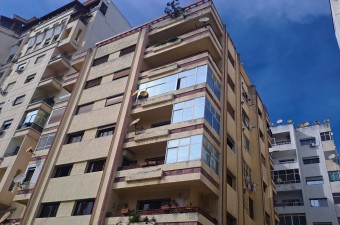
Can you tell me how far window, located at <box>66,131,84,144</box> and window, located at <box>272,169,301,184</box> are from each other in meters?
25.4

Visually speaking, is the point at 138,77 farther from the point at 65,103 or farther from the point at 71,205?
the point at 71,205

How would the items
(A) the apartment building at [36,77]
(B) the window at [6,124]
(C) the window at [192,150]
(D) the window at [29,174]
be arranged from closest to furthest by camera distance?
(C) the window at [192,150]
(D) the window at [29,174]
(A) the apartment building at [36,77]
(B) the window at [6,124]

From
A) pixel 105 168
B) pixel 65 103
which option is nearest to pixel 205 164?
pixel 105 168

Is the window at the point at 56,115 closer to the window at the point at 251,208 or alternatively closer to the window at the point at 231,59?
the window at the point at 231,59

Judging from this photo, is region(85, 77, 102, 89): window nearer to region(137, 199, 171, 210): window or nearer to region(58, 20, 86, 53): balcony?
region(58, 20, 86, 53): balcony

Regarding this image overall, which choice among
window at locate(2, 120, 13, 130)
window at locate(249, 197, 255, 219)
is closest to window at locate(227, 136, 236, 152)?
window at locate(249, 197, 255, 219)

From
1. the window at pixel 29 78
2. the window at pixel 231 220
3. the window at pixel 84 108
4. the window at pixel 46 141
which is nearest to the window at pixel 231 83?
the window at pixel 231 220

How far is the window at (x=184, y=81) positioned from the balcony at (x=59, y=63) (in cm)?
1398

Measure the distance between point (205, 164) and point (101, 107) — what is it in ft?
36.2

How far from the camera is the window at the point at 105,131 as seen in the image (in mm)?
23734

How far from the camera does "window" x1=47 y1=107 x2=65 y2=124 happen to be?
2767 cm

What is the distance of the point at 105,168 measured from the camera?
20828 mm

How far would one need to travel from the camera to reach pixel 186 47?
2556 centimetres

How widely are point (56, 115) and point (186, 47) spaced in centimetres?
1254
